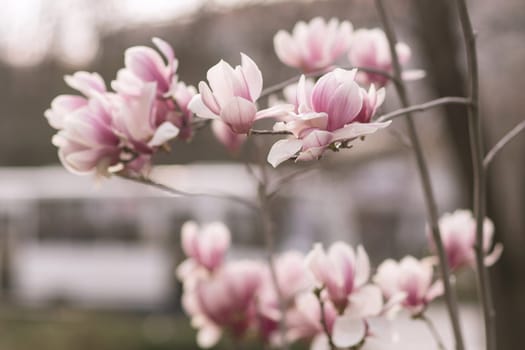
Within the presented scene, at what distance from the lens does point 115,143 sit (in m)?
0.73

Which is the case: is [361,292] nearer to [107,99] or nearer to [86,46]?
[107,99]

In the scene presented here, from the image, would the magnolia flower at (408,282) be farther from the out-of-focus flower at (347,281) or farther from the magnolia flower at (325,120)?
the magnolia flower at (325,120)

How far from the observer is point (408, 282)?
809 millimetres

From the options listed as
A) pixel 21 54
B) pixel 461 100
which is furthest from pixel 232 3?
pixel 461 100

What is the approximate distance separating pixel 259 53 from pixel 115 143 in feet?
12.2

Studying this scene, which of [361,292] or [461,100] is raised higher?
[461,100]

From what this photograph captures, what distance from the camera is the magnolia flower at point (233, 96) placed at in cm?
61

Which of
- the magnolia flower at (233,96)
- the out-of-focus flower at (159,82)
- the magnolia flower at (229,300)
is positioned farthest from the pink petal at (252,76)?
the magnolia flower at (229,300)

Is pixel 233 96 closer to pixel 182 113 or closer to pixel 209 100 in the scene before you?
pixel 209 100

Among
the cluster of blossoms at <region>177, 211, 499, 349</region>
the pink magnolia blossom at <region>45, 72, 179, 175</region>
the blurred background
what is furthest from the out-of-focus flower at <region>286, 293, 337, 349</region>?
the blurred background

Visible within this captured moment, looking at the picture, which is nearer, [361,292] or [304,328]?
[361,292]

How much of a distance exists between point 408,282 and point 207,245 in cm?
25

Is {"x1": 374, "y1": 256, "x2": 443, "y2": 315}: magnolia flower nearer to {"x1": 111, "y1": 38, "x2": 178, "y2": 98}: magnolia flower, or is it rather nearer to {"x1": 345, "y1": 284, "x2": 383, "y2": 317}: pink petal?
{"x1": 345, "y1": 284, "x2": 383, "y2": 317}: pink petal

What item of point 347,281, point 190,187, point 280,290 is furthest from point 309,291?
point 190,187
